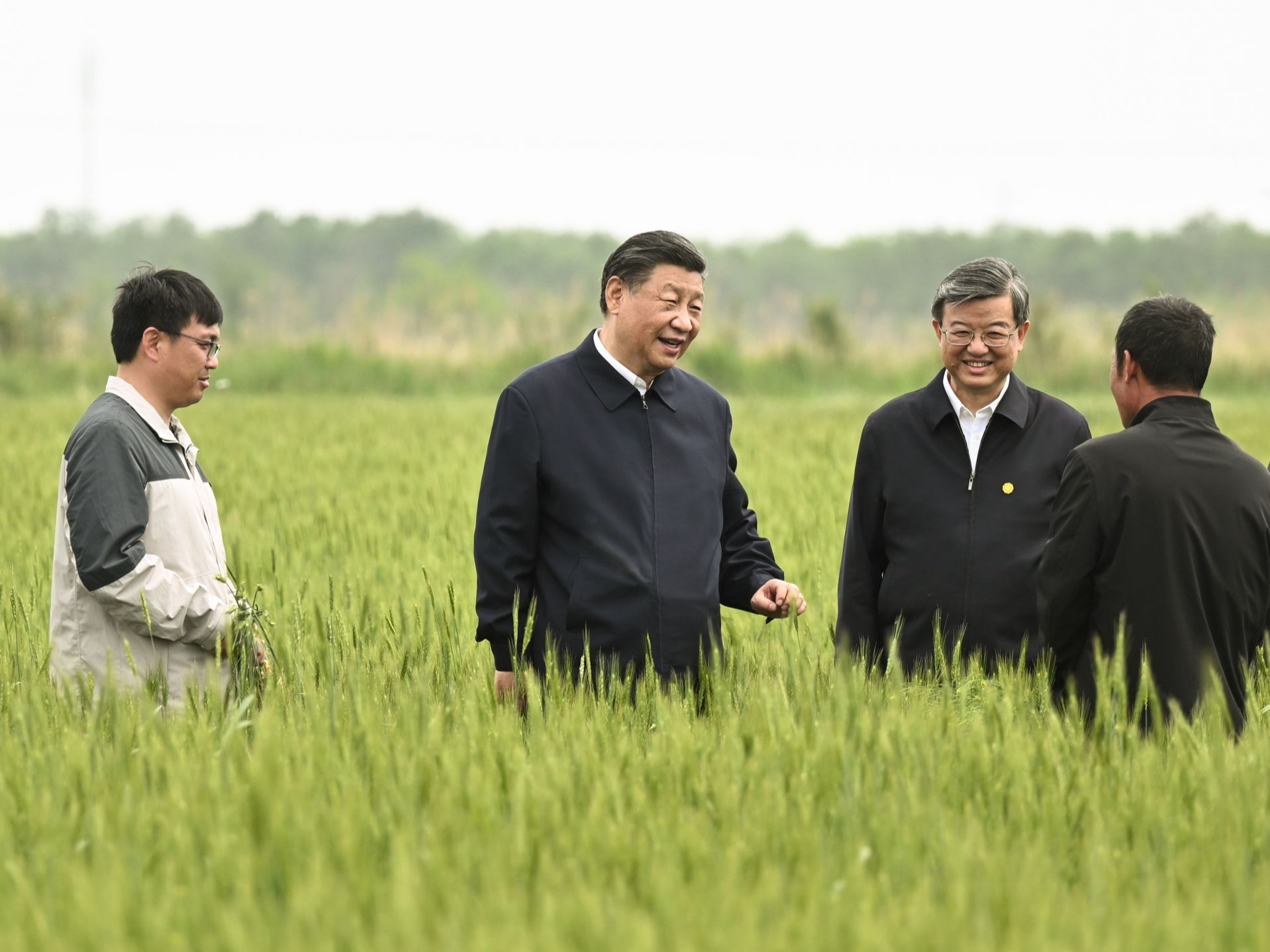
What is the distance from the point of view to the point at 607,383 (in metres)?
3.55

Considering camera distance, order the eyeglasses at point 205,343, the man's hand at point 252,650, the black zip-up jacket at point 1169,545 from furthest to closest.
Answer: the eyeglasses at point 205,343, the man's hand at point 252,650, the black zip-up jacket at point 1169,545

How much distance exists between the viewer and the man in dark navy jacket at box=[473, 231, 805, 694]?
3.45 metres

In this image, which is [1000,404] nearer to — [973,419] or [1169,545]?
[973,419]

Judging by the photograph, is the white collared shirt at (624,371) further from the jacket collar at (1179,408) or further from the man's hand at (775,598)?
the jacket collar at (1179,408)

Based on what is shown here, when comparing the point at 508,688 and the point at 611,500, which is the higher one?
the point at 611,500

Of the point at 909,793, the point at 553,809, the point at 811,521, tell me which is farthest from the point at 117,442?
the point at 811,521

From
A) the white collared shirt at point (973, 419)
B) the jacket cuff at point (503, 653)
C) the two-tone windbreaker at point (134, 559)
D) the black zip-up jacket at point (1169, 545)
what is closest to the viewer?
the black zip-up jacket at point (1169, 545)

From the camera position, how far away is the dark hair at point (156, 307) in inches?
131

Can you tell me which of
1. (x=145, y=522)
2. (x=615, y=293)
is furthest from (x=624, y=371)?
(x=145, y=522)

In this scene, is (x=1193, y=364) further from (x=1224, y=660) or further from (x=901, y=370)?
(x=901, y=370)

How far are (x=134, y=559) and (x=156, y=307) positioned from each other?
2.05 feet

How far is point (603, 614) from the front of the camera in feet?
11.3

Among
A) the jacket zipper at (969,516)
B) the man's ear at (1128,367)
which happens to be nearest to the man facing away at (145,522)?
the jacket zipper at (969,516)

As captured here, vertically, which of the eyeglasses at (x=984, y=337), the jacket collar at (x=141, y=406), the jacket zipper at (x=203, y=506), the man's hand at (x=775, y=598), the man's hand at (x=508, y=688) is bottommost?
the man's hand at (x=508, y=688)
